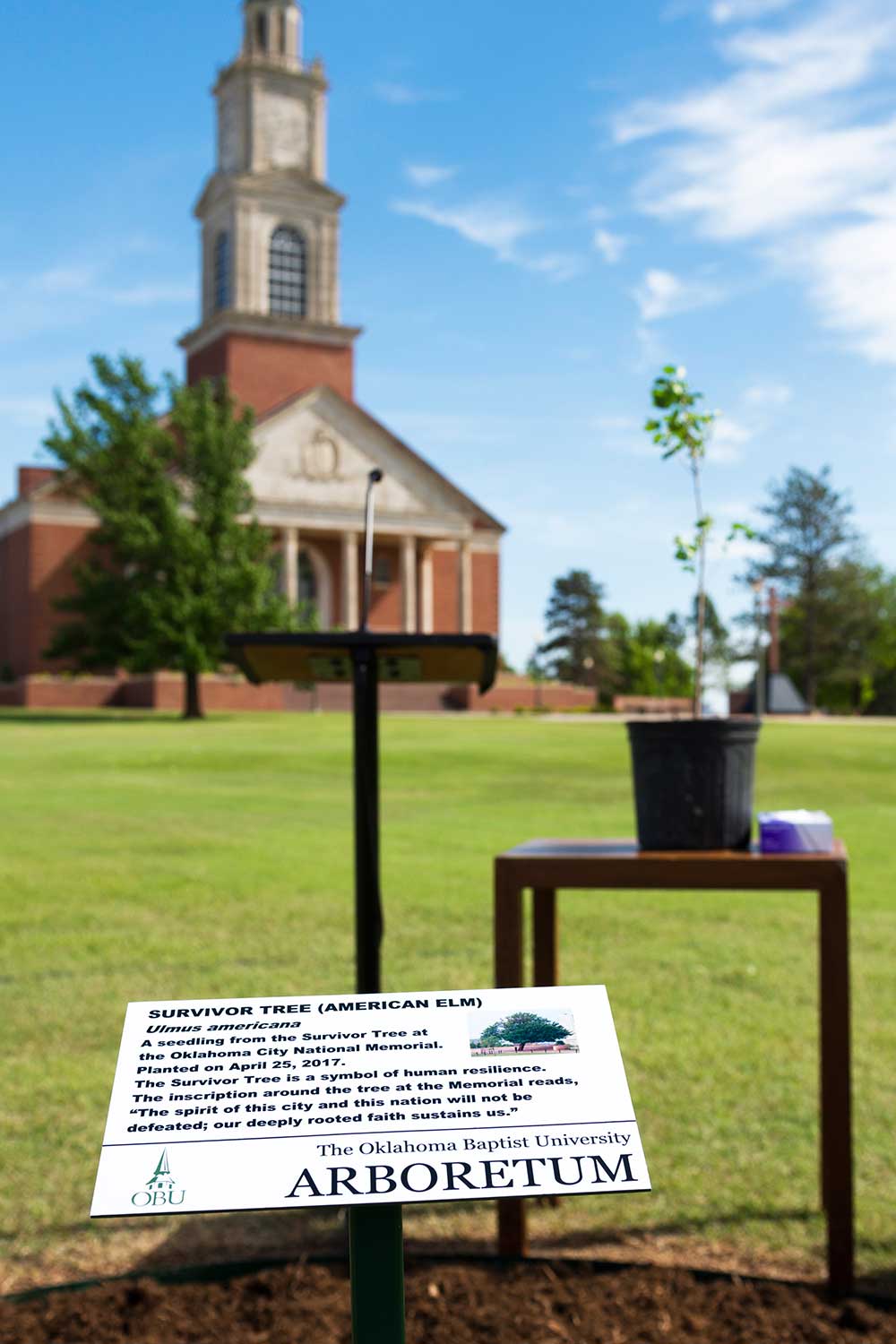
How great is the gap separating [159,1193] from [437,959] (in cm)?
480

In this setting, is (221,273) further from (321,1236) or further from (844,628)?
(321,1236)

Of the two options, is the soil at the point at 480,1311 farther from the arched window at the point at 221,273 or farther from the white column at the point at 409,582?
the arched window at the point at 221,273

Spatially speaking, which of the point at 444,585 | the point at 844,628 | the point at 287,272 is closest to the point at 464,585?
the point at 444,585

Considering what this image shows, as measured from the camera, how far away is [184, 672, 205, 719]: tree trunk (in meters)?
29.8

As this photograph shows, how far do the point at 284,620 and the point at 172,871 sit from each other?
22.2 meters

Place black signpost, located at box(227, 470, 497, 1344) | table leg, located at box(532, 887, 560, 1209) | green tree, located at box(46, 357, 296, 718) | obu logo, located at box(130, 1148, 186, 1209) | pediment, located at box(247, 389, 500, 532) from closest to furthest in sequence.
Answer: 1. obu logo, located at box(130, 1148, 186, 1209)
2. black signpost, located at box(227, 470, 497, 1344)
3. table leg, located at box(532, 887, 560, 1209)
4. green tree, located at box(46, 357, 296, 718)
5. pediment, located at box(247, 389, 500, 532)

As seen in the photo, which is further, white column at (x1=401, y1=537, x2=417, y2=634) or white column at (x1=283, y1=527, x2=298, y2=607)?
white column at (x1=401, y1=537, x2=417, y2=634)

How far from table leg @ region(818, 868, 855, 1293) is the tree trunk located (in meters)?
27.2

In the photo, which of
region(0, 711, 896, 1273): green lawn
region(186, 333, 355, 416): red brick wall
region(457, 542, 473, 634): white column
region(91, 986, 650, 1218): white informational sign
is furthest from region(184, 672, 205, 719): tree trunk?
region(91, 986, 650, 1218): white informational sign

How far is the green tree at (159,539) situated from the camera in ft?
95.1

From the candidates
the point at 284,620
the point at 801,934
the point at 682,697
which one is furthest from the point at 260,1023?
the point at 682,697

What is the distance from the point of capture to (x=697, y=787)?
11.2 ft

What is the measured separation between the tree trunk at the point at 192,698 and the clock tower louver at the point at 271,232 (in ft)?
56.2

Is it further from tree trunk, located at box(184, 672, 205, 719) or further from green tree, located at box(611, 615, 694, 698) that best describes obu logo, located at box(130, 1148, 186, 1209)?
green tree, located at box(611, 615, 694, 698)
